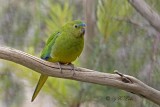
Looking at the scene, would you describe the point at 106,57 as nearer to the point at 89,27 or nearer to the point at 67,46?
the point at 89,27

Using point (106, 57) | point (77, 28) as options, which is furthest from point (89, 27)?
point (77, 28)

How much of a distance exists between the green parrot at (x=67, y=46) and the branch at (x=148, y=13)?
384 millimetres

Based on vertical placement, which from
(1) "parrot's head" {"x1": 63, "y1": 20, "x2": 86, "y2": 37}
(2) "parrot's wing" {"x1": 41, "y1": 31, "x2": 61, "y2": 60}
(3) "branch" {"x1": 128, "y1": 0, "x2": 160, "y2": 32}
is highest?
(3) "branch" {"x1": 128, "y1": 0, "x2": 160, "y2": 32}

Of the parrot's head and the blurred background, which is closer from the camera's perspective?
the parrot's head

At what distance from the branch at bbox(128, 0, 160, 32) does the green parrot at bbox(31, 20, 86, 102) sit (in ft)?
1.26

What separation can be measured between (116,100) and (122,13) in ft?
1.53

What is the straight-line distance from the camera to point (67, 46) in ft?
6.10

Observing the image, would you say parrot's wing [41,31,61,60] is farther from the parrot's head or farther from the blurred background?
the blurred background

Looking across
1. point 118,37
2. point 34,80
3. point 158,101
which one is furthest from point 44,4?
point 158,101

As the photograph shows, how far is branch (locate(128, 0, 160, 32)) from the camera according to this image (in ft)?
6.83

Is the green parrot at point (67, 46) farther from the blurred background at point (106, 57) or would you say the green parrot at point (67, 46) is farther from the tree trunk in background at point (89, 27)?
the tree trunk in background at point (89, 27)

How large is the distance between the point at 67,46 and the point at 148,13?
488 mm

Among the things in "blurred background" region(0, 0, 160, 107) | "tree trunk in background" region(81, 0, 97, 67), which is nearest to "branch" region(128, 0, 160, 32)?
"blurred background" region(0, 0, 160, 107)

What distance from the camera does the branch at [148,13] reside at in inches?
82.0
